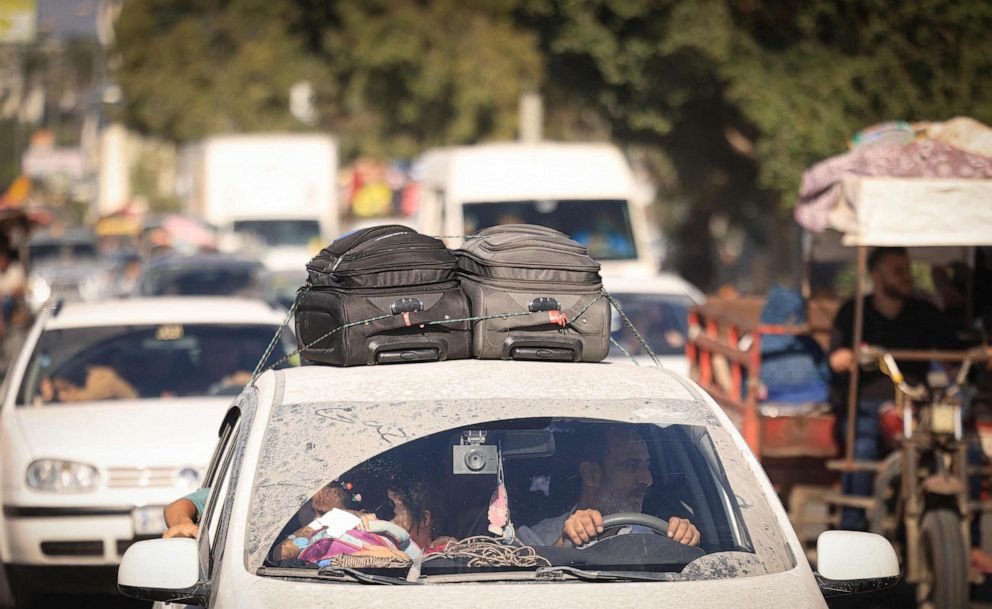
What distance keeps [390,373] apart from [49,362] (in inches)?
213

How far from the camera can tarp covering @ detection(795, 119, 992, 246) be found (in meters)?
8.48

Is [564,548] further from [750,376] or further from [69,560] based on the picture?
[750,376]

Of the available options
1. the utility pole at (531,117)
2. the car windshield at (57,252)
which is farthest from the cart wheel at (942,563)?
the car windshield at (57,252)

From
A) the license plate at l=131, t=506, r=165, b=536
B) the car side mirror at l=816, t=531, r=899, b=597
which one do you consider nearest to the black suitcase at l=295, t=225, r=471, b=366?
the car side mirror at l=816, t=531, r=899, b=597

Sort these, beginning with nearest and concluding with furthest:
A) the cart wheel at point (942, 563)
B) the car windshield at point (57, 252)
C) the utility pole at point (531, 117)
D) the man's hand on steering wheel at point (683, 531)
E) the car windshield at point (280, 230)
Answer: the man's hand on steering wheel at point (683, 531)
the cart wheel at point (942, 563)
the utility pole at point (531, 117)
the car windshield at point (280, 230)
the car windshield at point (57, 252)

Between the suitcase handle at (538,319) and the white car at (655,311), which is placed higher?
the suitcase handle at (538,319)

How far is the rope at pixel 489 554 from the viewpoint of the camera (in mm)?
4148

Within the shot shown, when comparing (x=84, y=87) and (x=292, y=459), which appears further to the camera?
(x=84, y=87)

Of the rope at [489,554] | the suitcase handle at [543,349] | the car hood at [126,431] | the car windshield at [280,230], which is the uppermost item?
the suitcase handle at [543,349]

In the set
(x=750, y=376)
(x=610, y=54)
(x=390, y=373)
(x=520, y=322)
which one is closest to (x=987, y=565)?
(x=750, y=376)

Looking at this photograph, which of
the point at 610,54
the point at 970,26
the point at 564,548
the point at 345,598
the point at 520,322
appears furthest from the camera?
the point at 610,54

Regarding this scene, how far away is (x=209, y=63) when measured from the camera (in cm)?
5172

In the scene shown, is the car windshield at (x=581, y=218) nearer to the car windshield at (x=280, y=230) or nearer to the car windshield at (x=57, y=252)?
the car windshield at (x=280, y=230)

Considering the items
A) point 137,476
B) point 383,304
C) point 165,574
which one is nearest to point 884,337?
point 137,476
